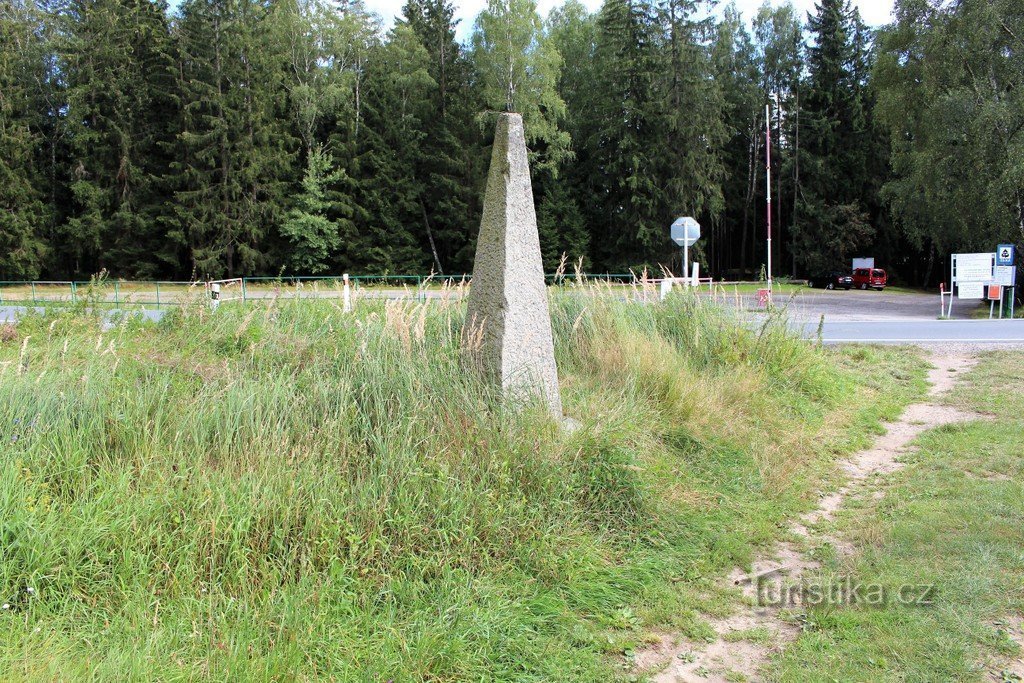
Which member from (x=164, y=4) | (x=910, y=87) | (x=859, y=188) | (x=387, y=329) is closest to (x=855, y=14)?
(x=859, y=188)

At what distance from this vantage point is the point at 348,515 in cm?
364

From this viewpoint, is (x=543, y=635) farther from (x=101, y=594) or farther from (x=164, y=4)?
(x=164, y=4)

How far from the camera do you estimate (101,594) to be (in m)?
3.06

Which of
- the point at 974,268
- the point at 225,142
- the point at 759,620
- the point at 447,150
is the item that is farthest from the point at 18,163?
the point at 759,620

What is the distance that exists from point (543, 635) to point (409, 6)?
164 feet

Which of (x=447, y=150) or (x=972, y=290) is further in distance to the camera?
(x=447, y=150)

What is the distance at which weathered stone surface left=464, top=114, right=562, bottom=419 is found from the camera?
5.23 metres

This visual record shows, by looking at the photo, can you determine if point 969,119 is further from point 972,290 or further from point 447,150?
point 447,150

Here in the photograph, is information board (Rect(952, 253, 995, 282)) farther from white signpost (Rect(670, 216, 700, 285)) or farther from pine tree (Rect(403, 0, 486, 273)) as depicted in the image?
pine tree (Rect(403, 0, 486, 273))

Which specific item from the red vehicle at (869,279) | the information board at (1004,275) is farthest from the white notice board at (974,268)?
the red vehicle at (869,279)

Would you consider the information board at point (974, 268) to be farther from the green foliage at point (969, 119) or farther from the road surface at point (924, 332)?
the green foliage at point (969, 119)

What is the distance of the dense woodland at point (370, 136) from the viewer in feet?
135

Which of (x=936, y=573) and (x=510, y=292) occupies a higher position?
(x=510, y=292)

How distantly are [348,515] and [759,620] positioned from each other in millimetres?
2134
